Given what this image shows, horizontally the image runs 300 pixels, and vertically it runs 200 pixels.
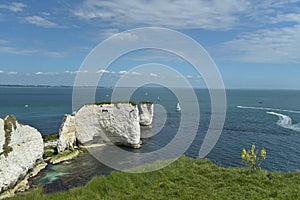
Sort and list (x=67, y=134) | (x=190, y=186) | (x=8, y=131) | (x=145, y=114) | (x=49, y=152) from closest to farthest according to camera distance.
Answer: (x=190, y=186) < (x=8, y=131) < (x=49, y=152) < (x=67, y=134) < (x=145, y=114)

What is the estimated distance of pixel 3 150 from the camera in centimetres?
1994

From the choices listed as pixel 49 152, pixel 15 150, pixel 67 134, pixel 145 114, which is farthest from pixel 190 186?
pixel 145 114

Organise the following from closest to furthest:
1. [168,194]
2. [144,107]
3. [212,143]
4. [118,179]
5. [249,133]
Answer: [168,194], [118,179], [212,143], [249,133], [144,107]

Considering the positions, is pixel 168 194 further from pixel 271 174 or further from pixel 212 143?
pixel 212 143

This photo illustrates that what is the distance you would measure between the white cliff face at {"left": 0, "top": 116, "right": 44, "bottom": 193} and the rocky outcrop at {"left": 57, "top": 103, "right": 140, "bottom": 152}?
29.0ft

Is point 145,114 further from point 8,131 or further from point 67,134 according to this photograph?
point 8,131

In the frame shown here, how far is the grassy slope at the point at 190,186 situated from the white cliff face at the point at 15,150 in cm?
1237

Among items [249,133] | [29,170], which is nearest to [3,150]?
[29,170]

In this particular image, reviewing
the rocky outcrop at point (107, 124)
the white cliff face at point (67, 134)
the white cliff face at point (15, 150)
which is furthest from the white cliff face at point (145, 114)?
the white cliff face at point (15, 150)

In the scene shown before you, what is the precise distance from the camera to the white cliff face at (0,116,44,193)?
1947 centimetres

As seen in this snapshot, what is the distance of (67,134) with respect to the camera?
102 ft

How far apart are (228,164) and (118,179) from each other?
63.1ft

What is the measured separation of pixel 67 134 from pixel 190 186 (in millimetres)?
24209

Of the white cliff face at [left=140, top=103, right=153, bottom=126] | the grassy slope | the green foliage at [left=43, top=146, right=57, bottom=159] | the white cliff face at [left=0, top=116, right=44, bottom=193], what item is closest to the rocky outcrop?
the green foliage at [left=43, top=146, right=57, bottom=159]
